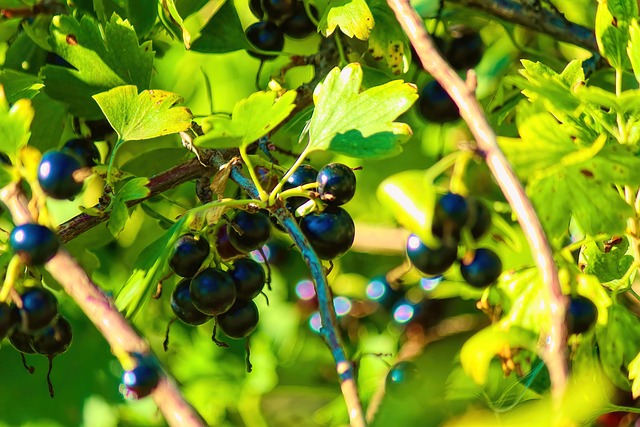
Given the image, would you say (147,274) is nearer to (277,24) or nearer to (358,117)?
(358,117)

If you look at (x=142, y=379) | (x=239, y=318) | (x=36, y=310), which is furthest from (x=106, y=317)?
(x=239, y=318)

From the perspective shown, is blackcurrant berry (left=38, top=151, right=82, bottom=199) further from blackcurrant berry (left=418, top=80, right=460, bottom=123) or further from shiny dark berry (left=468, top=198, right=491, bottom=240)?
blackcurrant berry (left=418, top=80, right=460, bottom=123)

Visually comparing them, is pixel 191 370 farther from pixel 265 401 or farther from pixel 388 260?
pixel 388 260

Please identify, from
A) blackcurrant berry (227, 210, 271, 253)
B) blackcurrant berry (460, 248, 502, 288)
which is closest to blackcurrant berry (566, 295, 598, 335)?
blackcurrant berry (460, 248, 502, 288)

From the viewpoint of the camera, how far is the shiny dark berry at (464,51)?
119 cm

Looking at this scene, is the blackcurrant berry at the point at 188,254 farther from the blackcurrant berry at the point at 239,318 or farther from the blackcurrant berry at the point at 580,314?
the blackcurrant berry at the point at 580,314

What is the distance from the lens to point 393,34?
3.35ft

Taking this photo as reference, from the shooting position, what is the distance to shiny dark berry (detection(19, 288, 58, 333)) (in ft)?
2.55

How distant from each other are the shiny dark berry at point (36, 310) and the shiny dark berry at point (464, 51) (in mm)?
634

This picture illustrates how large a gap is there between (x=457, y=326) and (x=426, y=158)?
10.9 inches

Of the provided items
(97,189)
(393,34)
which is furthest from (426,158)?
(97,189)

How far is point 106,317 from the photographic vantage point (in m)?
0.65

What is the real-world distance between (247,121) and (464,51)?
0.49 metres

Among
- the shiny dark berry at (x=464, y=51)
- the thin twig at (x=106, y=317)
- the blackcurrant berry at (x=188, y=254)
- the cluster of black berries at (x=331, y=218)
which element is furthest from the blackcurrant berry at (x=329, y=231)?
the shiny dark berry at (x=464, y=51)
